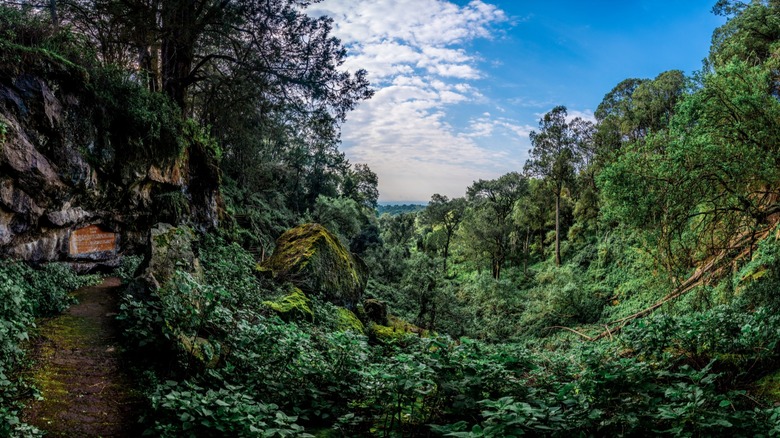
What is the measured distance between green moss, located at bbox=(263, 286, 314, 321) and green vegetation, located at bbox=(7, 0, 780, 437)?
7cm

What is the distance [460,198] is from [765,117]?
35.1 meters

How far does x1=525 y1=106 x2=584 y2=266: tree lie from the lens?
82.9 ft

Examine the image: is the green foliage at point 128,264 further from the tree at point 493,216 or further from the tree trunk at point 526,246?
the tree trunk at point 526,246

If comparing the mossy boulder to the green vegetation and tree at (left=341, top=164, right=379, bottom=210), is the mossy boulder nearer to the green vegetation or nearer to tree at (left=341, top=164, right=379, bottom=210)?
the green vegetation

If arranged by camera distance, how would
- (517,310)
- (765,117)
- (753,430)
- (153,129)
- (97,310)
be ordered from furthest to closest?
(517,310)
(153,129)
(765,117)
(97,310)
(753,430)

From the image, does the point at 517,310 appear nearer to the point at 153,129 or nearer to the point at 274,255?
the point at 274,255

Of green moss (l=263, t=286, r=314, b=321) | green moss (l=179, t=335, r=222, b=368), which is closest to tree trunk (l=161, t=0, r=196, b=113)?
green moss (l=263, t=286, r=314, b=321)

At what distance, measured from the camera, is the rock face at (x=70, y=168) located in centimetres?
635

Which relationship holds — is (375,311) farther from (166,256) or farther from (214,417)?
(214,417)

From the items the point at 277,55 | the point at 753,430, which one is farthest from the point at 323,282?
the point at 753,430

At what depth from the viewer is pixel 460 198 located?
4156 centimetres

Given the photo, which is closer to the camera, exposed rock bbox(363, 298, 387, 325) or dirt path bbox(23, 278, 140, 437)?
dirt path bbox(23, 278, 140, 437)

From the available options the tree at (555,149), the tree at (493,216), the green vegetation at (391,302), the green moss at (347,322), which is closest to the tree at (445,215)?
the tree at (493,216)

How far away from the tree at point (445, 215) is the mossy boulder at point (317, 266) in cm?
2685
